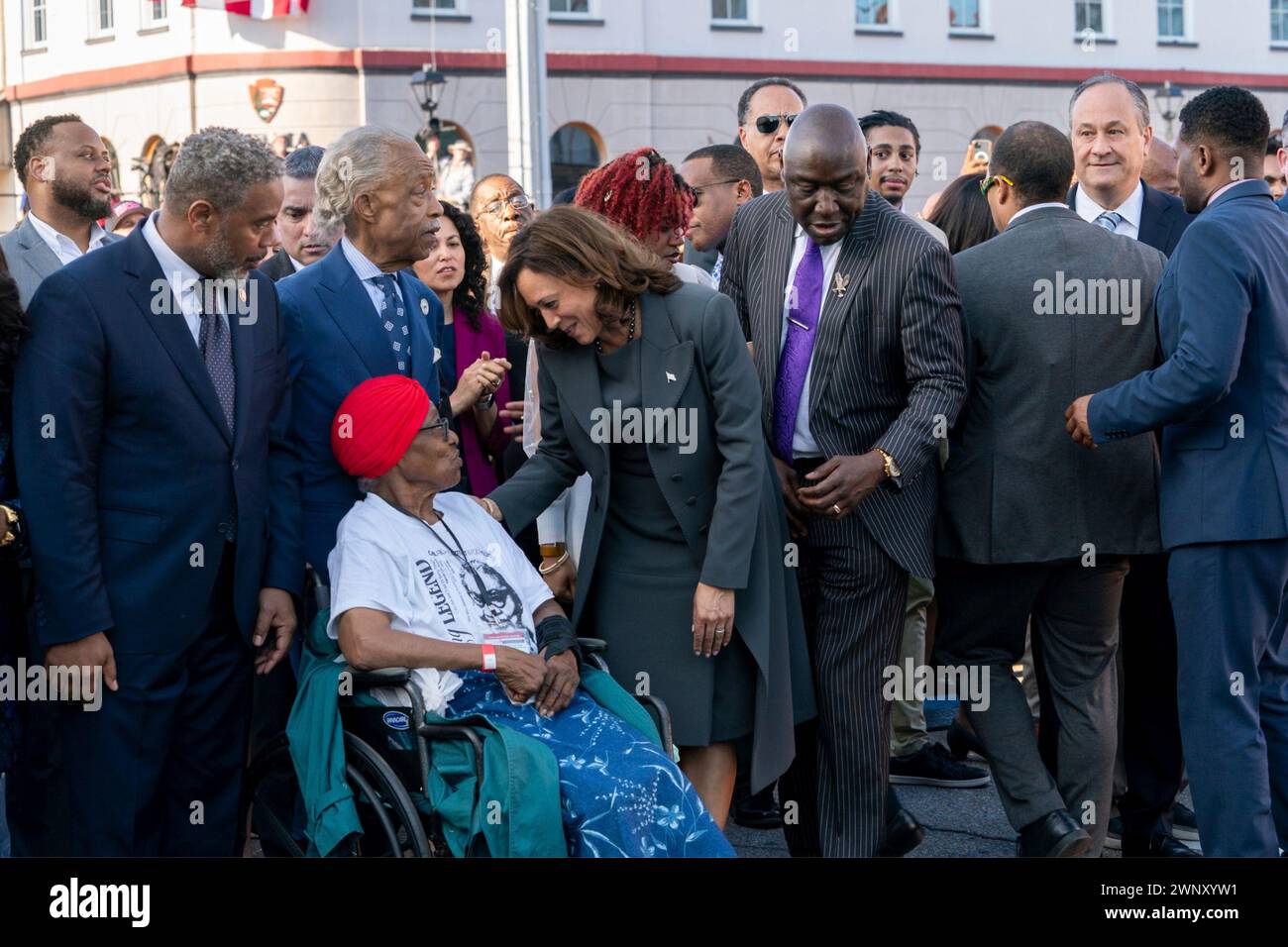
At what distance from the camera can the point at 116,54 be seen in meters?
25.1

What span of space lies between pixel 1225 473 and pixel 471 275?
2.66 meters

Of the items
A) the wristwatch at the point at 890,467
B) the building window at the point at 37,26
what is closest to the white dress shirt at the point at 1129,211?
the wristwatch at the point at 890,467

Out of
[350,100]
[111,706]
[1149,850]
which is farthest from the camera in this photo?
[350,100]

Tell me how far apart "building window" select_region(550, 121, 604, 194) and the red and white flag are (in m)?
4.52

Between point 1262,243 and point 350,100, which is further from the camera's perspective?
point 350,100

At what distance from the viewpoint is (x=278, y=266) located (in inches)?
233

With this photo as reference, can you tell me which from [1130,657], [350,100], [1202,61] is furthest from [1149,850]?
[1202,61]

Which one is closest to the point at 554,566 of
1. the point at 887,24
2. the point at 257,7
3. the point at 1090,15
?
the point at 257,7

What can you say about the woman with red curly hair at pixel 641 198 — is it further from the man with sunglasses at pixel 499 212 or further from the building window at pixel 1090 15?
the building window at pixel 1090 15

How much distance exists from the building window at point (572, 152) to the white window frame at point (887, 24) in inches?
201

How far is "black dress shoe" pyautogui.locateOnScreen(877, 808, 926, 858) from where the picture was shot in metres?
4.70

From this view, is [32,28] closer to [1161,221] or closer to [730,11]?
[730,11]
